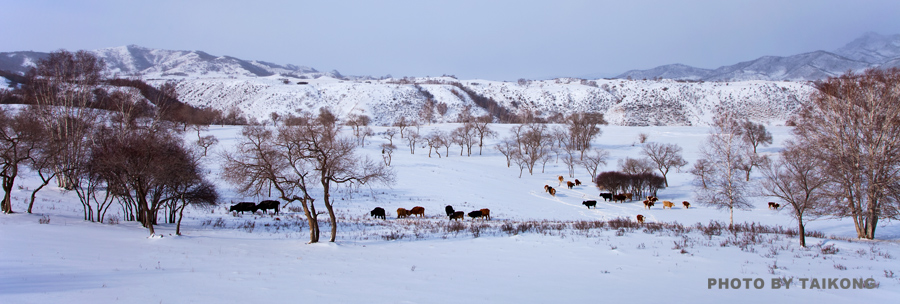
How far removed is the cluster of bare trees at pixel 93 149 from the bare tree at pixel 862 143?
90.6ft

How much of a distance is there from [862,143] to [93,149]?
35.5 meters

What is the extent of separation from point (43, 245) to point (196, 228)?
755 centimetres

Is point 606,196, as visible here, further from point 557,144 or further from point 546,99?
point 546,99

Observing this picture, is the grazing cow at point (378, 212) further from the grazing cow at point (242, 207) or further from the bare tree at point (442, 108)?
the bare tree at point (442, 108)

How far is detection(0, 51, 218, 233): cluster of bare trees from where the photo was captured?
48.8ft

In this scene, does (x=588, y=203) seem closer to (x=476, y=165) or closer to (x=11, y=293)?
(x=476, y=165)

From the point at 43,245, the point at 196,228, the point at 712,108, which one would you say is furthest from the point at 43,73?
the point at 712,108

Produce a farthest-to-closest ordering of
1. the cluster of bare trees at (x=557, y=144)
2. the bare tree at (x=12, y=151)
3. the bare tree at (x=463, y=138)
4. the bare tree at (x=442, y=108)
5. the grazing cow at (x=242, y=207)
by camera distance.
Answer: the bare tree at (x=442, y=108) < the bare tree at (x=463, y=138) < the cluster of bare trees at (x=557, y=144) < the grazing cow at (x=242, y=207) < the bare tree at (x=12, y=151)

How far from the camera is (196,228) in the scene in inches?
698

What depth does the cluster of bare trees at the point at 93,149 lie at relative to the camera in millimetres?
14859

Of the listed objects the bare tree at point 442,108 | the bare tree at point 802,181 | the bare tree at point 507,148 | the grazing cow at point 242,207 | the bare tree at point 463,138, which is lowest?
the grazing cow at point 242,207

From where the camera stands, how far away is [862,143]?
17188 mm

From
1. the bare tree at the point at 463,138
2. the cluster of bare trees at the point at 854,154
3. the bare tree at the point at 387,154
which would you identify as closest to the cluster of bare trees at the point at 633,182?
the cluster of bare trees at the point at 854,154

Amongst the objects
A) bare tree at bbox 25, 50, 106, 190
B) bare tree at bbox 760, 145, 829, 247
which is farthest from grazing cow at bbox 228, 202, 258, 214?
bare tree at bbox 760, 145, 829, 247
